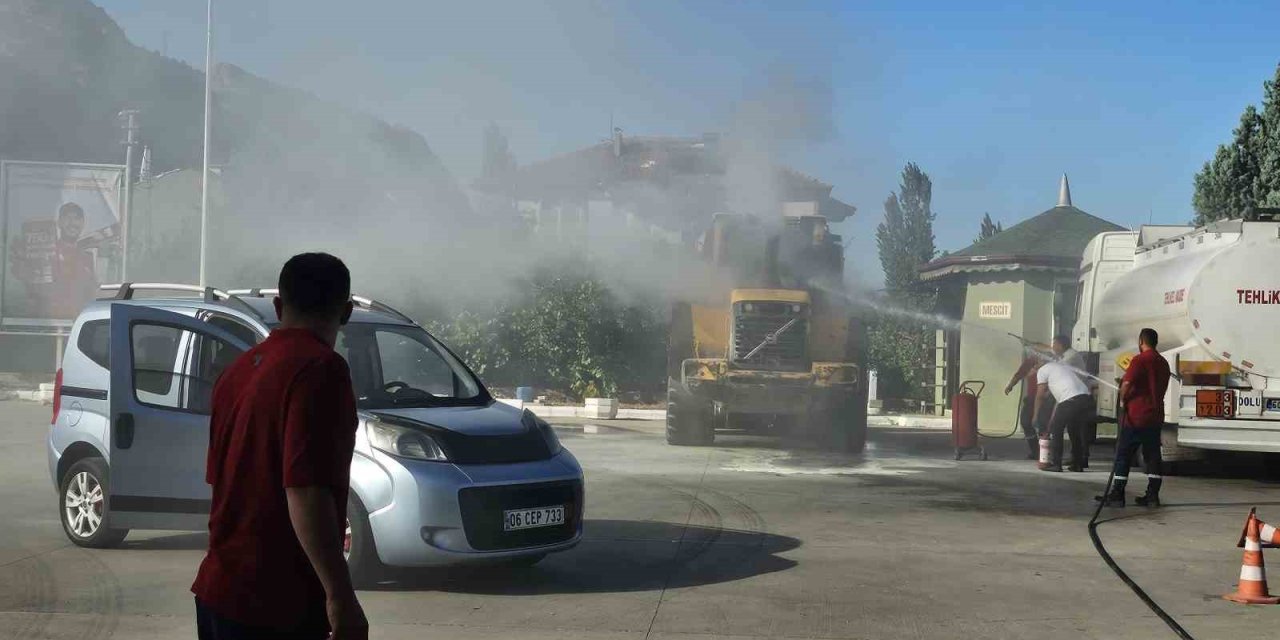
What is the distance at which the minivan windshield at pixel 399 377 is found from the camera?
7881mm

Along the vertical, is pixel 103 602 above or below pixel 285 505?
below

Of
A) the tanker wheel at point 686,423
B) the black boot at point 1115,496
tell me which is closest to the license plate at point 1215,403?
the black boot at point 1115,496

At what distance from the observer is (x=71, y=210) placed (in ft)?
115

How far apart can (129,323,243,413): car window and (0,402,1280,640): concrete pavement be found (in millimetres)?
1092

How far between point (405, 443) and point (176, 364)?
1.90 meters

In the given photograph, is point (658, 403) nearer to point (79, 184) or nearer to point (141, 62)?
point (79, 184)

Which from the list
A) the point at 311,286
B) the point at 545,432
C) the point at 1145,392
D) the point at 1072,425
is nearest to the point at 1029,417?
the point at 1072,425

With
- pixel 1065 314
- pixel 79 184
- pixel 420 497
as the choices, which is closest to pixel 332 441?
pixel 420 497

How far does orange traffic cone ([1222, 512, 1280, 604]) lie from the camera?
23.6 ft

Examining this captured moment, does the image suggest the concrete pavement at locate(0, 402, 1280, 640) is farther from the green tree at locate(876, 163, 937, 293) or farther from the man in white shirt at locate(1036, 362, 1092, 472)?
the green tree at locate(876, 163, 937, 293)

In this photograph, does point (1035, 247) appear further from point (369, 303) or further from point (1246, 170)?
point (369, 303)

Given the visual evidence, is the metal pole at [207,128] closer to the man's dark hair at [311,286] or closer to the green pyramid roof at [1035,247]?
the green pyramid roof at [1035,247]

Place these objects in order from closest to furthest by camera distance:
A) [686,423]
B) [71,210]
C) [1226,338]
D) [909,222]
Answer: [1226,338]
[686,423]
[71,210]
[909,222]

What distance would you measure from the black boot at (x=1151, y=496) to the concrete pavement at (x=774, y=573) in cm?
33
